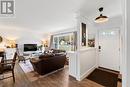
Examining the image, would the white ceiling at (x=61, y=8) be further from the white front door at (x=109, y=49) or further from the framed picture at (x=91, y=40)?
the framed picture at (x=91, y=40)

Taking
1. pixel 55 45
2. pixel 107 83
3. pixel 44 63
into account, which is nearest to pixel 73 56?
pixel 44 63

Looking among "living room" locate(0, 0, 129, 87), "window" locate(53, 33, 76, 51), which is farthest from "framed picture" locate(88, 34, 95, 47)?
"window" locate(53, 33, 76, 51)

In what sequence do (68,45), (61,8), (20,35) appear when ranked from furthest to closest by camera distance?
(20,35) → (68,45) → (61,8)

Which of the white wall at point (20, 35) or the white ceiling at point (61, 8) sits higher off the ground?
the white ceiling at point (61, 8)

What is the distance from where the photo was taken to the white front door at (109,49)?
188 inches

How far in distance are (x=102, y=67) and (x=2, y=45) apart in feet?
23.2

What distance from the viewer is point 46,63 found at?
4289mm

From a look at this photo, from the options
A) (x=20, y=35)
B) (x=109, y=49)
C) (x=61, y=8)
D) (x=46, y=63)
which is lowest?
(x=46, y=63)

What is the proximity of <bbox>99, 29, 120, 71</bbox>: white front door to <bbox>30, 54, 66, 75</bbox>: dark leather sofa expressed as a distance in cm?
A: 218

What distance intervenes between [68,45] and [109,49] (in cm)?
378

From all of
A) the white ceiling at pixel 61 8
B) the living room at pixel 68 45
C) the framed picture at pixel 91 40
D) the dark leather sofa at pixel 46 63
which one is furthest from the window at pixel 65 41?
the white ceiling at pixel 61 8

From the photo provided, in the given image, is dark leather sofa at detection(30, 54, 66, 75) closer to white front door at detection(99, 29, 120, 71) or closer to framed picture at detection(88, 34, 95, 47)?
framed picture at detection(88, 34, 95, 47)

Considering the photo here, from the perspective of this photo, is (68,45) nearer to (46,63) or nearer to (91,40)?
(91,40)

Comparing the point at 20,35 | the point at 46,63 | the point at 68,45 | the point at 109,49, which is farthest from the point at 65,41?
the point at 46,63
